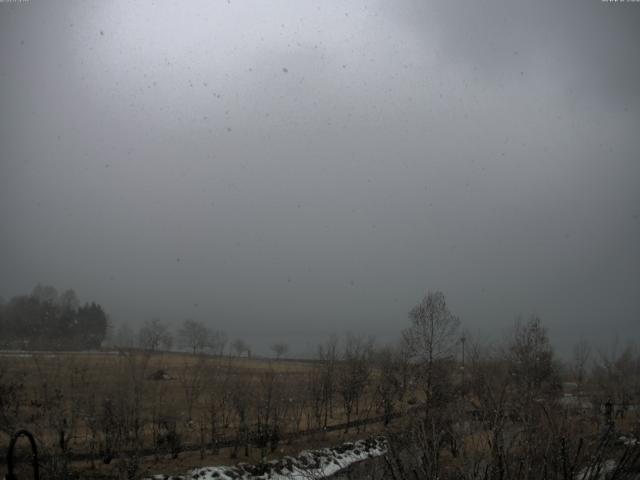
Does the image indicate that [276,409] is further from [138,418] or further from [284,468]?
[138,418]

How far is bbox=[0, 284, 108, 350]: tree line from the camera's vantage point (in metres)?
72.2

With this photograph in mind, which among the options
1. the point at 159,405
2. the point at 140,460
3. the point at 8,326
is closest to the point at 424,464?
the point at 140,460

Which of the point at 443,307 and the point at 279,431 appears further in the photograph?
the point at 443,307

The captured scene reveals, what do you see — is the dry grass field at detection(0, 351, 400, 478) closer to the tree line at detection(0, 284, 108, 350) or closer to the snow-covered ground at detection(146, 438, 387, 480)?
the snow-covered ground at detection(146, 438, 387, 480)

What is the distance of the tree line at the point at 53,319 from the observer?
72244 mm

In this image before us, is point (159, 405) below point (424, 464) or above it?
below

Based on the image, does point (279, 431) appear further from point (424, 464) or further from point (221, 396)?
point (424, 464)

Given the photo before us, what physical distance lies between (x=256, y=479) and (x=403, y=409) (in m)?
21.0

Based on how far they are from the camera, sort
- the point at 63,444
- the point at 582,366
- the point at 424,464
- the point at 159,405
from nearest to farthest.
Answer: the point at 424,464 → the point at 63,444 → the point at 159,405 → the point at 582,366

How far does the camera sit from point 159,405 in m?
30.2

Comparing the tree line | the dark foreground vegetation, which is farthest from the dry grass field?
the tree line

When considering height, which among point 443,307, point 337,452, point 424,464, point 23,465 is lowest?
point 337,452

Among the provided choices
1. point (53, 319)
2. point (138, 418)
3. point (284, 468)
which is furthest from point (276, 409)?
point (53, 319)

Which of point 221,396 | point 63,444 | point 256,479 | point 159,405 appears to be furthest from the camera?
point 221,396
